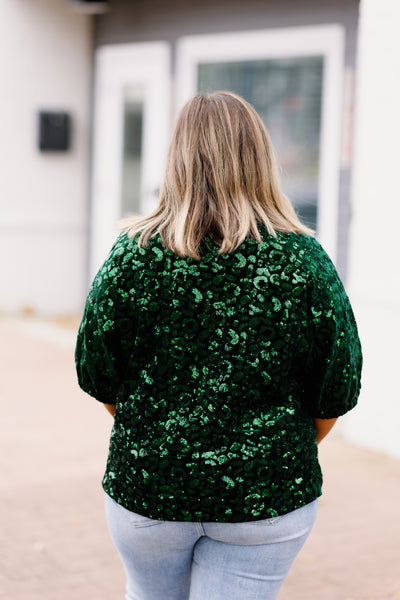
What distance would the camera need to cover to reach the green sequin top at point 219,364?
6.39 ft

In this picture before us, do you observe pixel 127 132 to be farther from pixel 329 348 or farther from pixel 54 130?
pixel 329 348

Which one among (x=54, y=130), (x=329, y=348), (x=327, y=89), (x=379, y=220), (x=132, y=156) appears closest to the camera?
(x=329, y=348)

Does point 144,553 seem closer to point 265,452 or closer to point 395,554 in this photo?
point 265,452

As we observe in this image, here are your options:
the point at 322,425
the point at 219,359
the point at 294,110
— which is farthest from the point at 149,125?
the point at 219,359

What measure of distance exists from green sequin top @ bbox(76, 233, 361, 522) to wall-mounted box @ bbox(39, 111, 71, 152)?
9.18 meters

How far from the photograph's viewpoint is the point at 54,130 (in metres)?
10.9

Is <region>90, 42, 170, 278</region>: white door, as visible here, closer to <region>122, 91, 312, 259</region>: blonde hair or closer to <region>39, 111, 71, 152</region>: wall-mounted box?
<region>39, 111, 71, 152</region>: wall-mounted box

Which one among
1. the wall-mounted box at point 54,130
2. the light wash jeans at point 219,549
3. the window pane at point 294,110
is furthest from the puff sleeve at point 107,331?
the wall-mounted box at point 54,130

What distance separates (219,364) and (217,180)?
1.35 ft

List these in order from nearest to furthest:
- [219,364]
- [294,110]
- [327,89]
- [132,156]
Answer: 1. [219,364]
2. [327,89]
3. [294,110]
4. [132,156]

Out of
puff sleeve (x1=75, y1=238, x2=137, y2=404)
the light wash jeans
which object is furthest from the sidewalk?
puff sleeve (x1=75, y1=238, x2=137, y2=404)

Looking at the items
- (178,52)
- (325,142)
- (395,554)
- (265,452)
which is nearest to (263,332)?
(265,452)

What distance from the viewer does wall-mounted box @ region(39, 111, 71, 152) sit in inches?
427

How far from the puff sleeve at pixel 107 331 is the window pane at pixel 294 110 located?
6.34m
